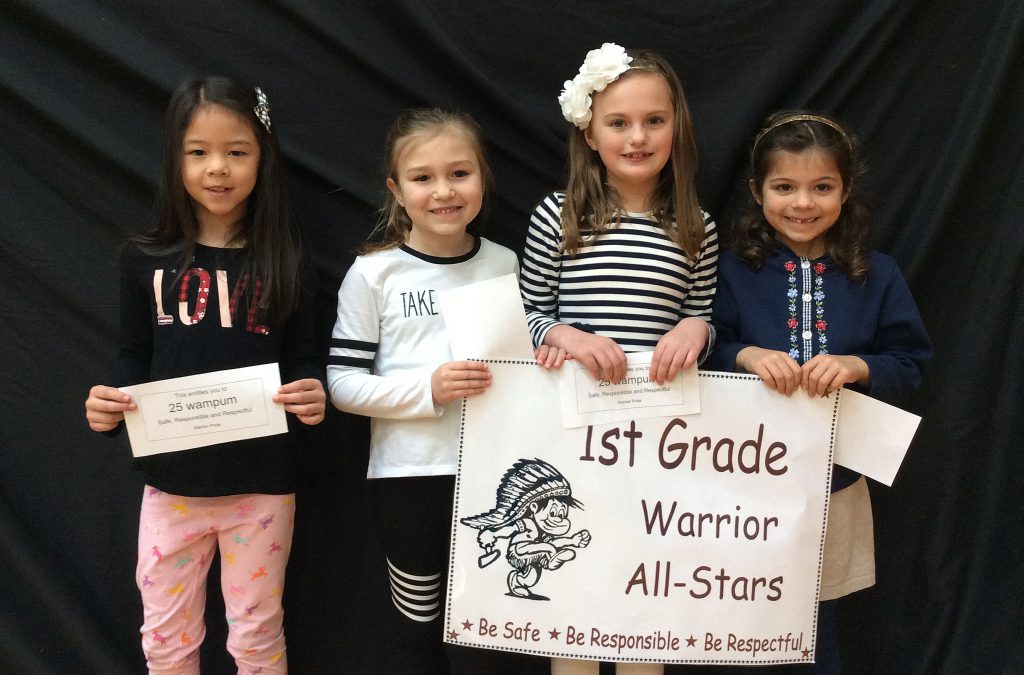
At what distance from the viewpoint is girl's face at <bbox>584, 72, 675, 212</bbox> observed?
70.7 inches

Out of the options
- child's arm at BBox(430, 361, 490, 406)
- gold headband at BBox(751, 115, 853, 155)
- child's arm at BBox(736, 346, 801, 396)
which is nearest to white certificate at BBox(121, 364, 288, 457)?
child's arm at BBox(430, 361, 490, 406)

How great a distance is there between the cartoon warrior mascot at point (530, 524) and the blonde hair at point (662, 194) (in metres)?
0.52

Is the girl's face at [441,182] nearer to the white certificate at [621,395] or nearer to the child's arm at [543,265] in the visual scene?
the child's arm at [543,265]

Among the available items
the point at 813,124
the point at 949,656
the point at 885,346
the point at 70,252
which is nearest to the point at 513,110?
the point at 813,124

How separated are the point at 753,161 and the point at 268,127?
3.79 feet

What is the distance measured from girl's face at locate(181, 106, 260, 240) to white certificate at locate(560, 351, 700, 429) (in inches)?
32.9

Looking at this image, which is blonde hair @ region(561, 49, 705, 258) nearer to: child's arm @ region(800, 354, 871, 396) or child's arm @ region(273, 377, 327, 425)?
child's arm @ region(800, 354, 871, 396)

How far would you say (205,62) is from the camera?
204 cm

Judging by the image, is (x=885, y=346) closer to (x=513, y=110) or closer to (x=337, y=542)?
(x=513, y=110)

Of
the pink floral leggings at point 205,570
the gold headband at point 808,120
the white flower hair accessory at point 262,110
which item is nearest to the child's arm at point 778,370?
the gold headband at point 808,120

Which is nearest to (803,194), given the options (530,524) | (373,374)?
(530,524)

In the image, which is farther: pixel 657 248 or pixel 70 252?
pixel 70 252

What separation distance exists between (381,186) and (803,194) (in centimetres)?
105

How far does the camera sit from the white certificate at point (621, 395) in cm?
171
